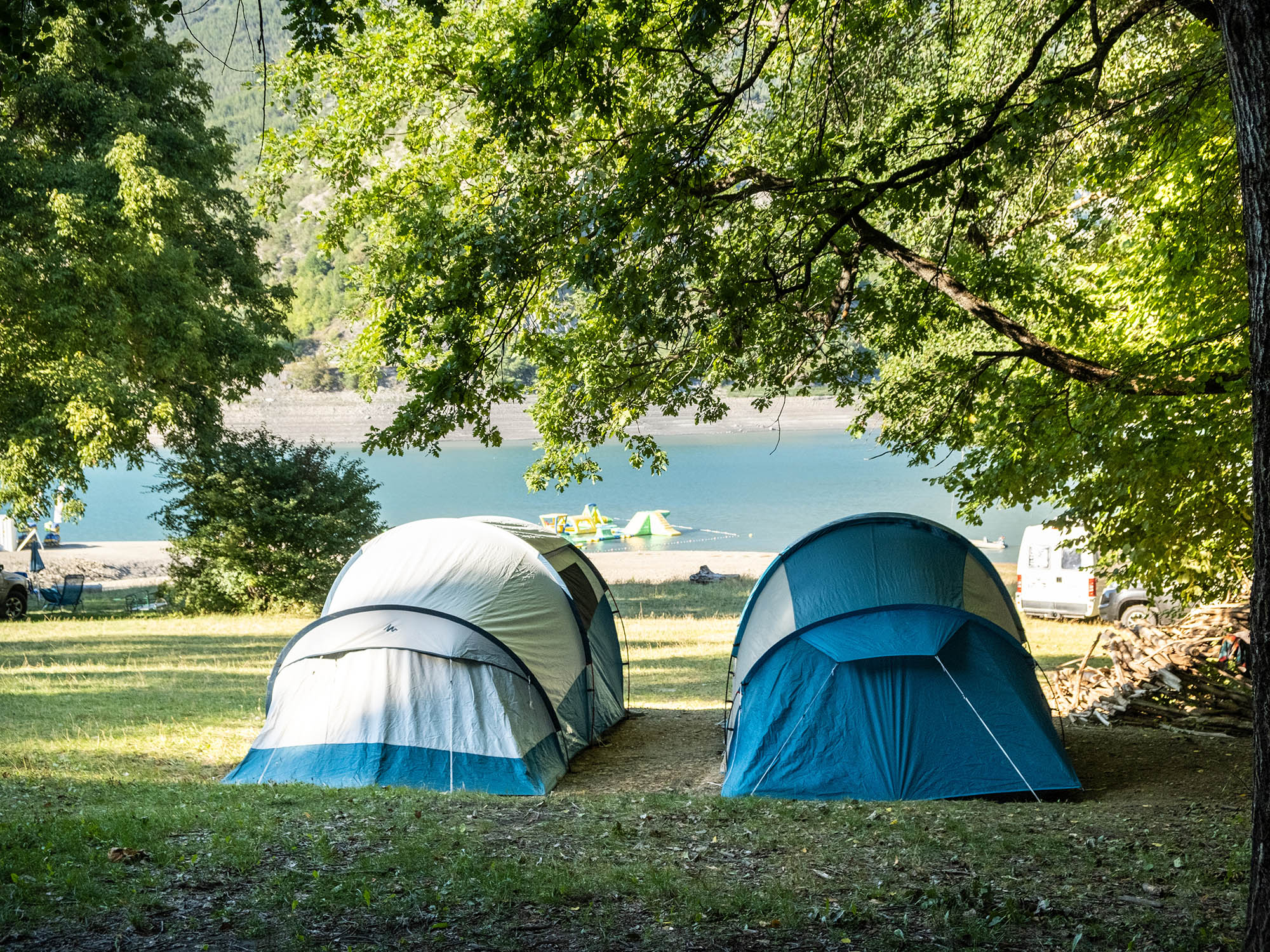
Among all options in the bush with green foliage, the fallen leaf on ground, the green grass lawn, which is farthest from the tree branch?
the bush with green foliage

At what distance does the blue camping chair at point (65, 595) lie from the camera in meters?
22.7

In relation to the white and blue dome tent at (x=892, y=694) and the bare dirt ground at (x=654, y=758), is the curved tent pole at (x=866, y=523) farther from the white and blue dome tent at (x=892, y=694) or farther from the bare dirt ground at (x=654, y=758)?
the bare dirt ground at (x=654, y=758)

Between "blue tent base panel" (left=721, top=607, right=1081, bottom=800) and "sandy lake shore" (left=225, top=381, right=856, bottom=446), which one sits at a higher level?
"sandy lake shore" (left=225, top=381, right=856, bottom=446)

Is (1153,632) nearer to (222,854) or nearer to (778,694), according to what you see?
(778,694)

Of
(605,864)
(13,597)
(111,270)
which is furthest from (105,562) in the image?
(605,864)

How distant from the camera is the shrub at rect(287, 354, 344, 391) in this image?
143 meters

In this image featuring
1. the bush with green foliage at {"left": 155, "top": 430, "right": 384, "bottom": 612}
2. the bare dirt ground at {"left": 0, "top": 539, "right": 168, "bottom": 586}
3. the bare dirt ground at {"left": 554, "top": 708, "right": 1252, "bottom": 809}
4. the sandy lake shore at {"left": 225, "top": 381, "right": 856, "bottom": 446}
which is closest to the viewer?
the bare dirt ground at {"left": 554, "top": 708, "right": 1252, "bottom": 809}

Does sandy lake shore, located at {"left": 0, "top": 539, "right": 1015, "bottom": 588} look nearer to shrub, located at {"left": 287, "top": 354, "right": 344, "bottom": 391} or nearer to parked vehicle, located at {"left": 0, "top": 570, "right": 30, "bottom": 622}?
parked vehicle, located at {"left": 0, "top": 570, "right": 30, "bottom": 622}

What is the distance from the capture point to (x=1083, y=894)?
4.70 metres

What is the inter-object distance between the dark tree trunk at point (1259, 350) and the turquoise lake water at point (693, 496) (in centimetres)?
2980

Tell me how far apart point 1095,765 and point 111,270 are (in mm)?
18451

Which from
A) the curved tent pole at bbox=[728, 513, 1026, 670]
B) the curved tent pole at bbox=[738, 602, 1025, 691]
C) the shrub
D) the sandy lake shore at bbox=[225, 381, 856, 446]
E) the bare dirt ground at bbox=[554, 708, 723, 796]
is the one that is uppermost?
the shrub

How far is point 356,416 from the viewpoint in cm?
13350

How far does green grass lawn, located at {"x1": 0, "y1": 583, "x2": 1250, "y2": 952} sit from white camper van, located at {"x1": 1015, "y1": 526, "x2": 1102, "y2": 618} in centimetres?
1128
